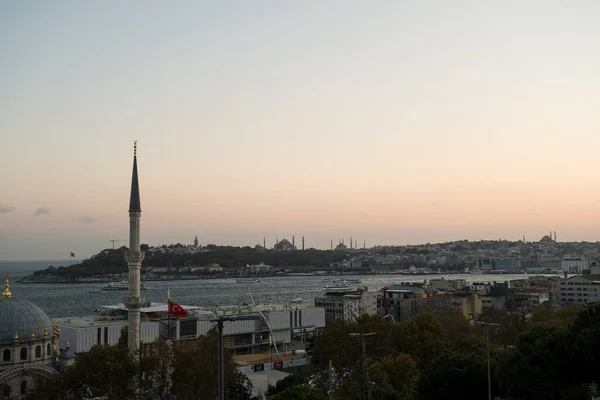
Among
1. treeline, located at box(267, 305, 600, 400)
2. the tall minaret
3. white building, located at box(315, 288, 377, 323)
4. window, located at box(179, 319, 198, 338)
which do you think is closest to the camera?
treeline, located at box(267, 305, 600, 400)

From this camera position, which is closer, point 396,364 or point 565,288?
point 396,364

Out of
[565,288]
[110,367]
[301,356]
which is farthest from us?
[565,288]

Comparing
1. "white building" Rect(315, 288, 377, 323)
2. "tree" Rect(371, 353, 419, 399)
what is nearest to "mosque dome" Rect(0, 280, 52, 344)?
"tree" Rect(371, 353, 419, 399)

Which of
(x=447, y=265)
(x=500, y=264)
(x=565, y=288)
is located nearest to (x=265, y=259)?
(x=447, y=265)

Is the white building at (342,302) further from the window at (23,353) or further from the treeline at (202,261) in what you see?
the treeline at (202,261)

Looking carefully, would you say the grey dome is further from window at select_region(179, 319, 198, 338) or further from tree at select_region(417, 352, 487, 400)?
window at select_region(179, 319, 198, 338)

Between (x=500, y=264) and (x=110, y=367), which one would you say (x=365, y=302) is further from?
(x=500, y=264)

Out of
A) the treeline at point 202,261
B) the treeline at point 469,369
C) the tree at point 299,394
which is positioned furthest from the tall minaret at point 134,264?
the treeline at point 202,261
